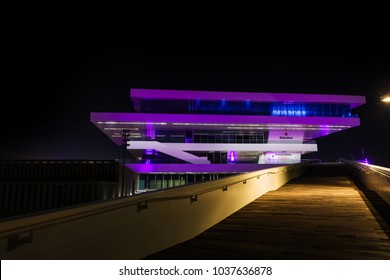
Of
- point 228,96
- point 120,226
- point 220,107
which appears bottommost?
point 120,226

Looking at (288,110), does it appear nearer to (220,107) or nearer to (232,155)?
→ (220,107)

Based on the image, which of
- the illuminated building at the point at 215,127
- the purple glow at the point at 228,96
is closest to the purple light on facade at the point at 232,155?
the illuminated building at the point at 215,127

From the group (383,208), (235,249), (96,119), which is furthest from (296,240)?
(96,119)

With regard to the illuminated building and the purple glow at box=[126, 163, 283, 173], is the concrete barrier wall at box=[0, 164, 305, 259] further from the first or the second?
the illuminated building

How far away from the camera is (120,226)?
132 inches

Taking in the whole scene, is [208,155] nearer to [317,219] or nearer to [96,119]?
[96,119]

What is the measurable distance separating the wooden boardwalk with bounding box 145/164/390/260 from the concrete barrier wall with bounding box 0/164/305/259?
23cm

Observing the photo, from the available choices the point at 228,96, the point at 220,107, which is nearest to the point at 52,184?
the point at 220,107

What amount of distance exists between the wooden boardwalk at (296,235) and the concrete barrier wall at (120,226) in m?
0.23

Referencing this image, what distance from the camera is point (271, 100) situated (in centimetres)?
3912

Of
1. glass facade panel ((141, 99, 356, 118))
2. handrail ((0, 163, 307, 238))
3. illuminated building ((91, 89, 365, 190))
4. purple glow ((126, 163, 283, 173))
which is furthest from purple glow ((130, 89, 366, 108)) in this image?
handrail ((0, 163, 307, 238))

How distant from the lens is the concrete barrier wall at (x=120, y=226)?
2.30 metres

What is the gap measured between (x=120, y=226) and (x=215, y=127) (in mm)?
35698
